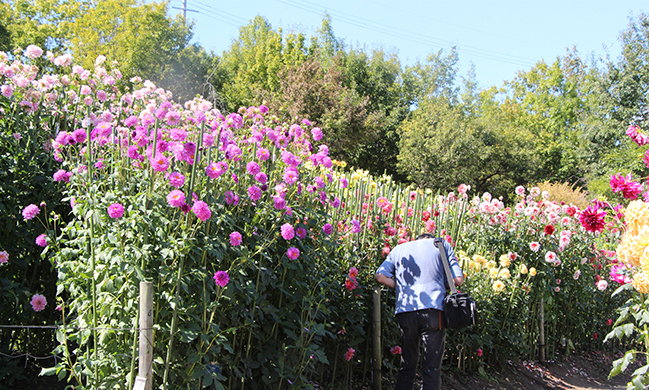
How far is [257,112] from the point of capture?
3.33 m

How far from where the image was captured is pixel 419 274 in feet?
12.2

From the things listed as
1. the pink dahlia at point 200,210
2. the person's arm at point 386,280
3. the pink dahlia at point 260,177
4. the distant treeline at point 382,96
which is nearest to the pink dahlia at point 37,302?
the pink dahlia at point 200,210

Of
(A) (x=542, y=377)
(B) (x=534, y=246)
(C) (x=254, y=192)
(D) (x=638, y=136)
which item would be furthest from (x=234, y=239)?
(A) (x=542, y=377)

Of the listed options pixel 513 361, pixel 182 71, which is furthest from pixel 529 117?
pixel 513 361

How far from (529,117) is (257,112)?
3746 cm

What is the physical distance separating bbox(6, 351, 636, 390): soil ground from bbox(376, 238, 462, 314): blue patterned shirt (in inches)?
40.4

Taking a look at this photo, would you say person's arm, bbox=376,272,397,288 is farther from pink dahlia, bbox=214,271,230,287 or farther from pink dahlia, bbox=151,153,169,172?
pink dahlia, bbox=151,153,169,172

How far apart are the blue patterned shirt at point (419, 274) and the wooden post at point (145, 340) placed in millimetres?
1997

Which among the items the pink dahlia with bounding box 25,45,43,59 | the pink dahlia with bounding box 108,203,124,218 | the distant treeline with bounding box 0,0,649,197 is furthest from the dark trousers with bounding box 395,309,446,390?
the distant treeline with bounding box 0,0,649,197

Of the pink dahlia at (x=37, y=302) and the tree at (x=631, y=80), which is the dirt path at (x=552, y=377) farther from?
the tree at (x=631, y=80)

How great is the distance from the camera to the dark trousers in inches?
142

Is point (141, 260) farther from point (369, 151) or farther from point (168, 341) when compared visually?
point (369, 151)

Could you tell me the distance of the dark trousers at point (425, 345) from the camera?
11.8 feet

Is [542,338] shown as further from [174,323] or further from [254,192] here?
[174,323]
